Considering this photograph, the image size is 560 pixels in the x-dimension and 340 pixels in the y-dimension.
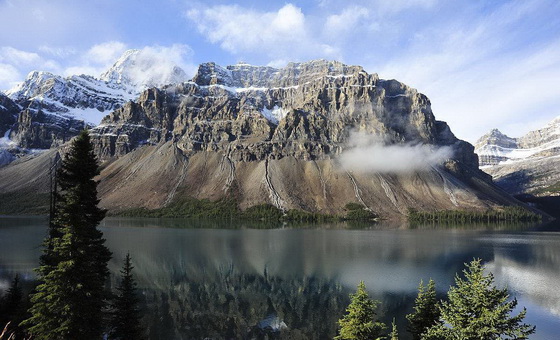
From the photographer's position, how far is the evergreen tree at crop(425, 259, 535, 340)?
16.5m

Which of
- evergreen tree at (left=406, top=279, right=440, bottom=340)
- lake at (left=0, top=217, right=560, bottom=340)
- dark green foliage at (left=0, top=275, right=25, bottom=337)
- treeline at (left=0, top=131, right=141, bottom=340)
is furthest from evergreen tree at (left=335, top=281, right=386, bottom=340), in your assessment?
dark green foliage at (left=0, top=275, right=25, bottom=337)

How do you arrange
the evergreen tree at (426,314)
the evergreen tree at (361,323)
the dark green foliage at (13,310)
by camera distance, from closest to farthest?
the evergreen tree at (361,323), the dark green foliage at (13,310), the evergreen tree at (426,314)

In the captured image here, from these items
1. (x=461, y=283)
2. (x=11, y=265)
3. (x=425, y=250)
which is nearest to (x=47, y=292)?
(x=461, y=283)

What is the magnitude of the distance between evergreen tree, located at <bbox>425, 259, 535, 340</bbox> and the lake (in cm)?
2089

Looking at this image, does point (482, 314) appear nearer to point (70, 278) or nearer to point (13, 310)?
point (70, 278)

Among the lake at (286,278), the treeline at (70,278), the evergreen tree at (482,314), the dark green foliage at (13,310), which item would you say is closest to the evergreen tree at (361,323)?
the evergreen tree at (482,314)

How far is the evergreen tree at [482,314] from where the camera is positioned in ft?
54.1

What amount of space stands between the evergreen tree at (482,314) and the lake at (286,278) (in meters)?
20.9

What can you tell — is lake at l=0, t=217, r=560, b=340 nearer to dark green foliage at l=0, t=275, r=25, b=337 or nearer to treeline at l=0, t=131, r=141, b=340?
dark green foliage at l=0, t=275, r=25, b=337

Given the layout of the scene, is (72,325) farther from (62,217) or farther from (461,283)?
(461,283)

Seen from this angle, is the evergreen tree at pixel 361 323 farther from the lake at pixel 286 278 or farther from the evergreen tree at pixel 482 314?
the lake at pixel 286 278

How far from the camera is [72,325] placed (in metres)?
19.5

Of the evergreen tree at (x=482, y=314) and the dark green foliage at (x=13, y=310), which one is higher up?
the evergreen tree at (x=482, y=314)

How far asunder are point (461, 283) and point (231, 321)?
1143 inches
